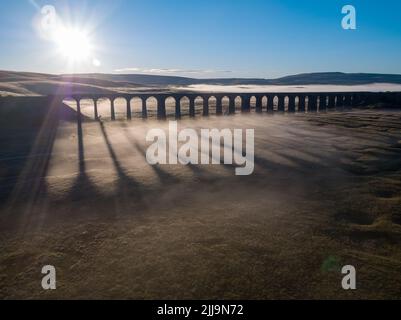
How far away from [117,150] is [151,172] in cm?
731

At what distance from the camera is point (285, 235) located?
10969 mm

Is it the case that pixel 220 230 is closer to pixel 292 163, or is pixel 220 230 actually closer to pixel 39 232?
pixel 39 232

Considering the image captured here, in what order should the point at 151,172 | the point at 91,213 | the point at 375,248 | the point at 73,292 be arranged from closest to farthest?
the point at 73,292
the point at 375,248
the point at 91,213
the point at 151,172

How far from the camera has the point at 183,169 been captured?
19.1 m

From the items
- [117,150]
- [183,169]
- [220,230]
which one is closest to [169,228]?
[220,230]

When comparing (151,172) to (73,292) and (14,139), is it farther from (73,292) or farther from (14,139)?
(14,139)
